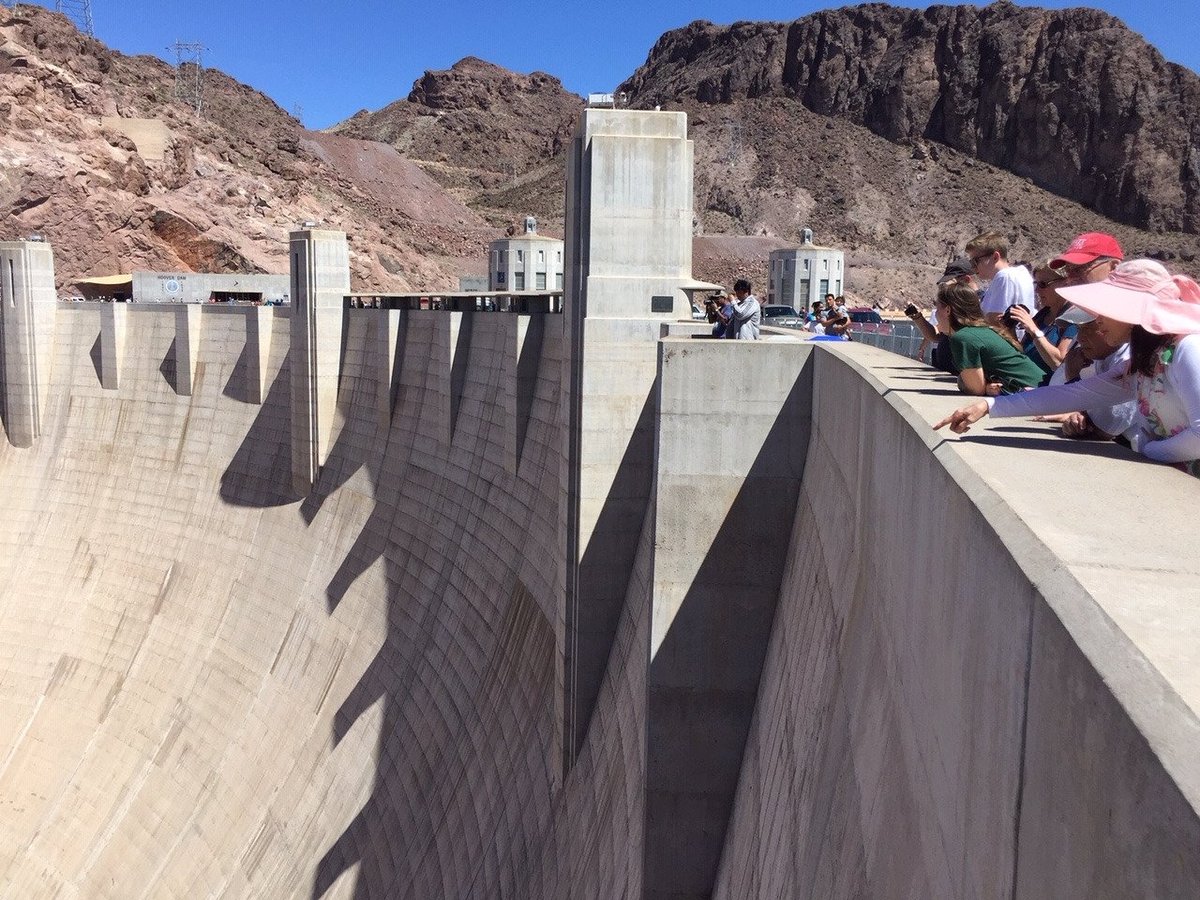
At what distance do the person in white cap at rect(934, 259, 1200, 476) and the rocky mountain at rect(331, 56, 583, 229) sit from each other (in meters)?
80.4

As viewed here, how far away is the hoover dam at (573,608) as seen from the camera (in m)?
2.56

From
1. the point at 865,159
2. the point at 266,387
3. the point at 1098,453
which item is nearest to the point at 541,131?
the point at 865,159

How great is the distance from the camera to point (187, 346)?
2241cm

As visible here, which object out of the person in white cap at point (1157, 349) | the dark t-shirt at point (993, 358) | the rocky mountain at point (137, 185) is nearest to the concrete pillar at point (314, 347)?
the rocky mountain at point (137, 185)

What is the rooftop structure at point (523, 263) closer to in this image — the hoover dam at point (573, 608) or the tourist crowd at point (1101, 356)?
the hoover dam at point (573, 608)

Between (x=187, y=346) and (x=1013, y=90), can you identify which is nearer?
(x=187, y=346)

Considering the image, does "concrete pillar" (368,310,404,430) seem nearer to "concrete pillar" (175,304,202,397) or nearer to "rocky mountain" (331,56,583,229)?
"concrete pillar" (175,304,202,397)

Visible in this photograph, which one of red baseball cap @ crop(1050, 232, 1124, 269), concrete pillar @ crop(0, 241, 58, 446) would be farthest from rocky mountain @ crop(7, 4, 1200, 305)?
red baseball cap @ crop(1050, 232, 1124, 269)

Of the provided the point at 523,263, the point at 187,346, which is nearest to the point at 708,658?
the point at 187,346

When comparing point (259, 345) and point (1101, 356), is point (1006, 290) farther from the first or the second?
point (259, 345)

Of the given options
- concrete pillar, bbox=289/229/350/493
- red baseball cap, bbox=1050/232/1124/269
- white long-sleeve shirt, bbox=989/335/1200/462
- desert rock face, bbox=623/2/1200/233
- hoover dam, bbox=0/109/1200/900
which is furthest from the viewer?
desert rock face, bbox=623/2/1200/233

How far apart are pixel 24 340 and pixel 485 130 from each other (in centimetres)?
8883

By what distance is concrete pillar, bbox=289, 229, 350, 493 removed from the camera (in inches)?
770

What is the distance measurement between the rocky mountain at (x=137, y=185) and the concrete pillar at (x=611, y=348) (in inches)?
989
